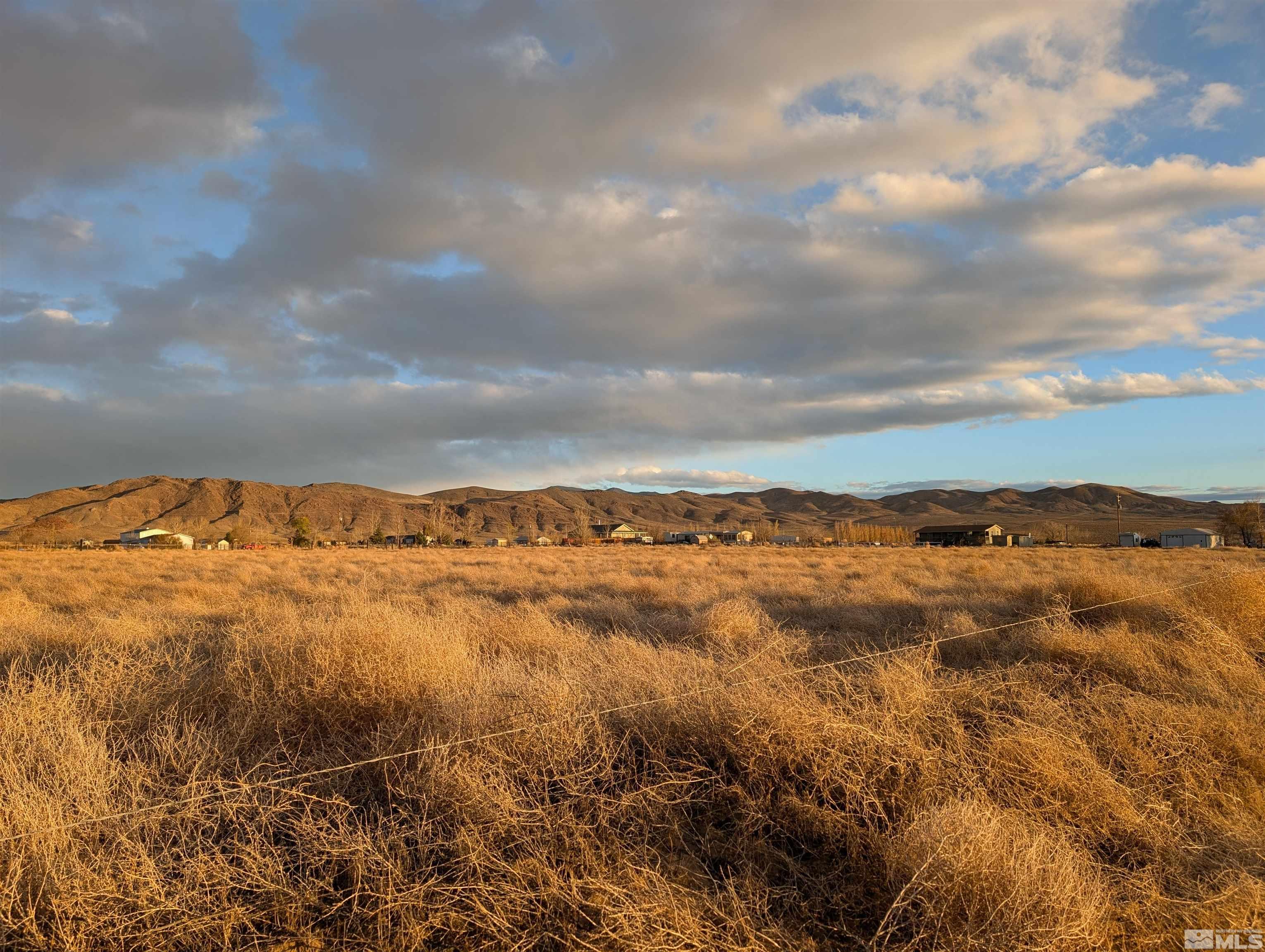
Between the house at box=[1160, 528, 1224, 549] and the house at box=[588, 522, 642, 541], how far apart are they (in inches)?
2776

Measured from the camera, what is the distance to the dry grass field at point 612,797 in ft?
11.3

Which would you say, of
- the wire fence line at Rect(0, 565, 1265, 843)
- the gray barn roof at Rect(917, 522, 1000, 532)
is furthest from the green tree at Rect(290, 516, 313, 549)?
the gray barn roof at Rect(917, 522, 1000, 532)

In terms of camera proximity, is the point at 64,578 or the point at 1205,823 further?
the point at 64,578

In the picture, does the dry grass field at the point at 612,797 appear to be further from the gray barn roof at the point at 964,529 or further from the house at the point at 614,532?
the house at the point at 614,532

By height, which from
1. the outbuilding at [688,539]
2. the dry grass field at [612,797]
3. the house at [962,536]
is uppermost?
the dry grass field at [612,797]

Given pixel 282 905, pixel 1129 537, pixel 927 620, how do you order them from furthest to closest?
pixel 1129 537, pixel 927 620, pixel 282 905

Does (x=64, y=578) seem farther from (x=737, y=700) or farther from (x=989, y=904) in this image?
(x=989, y=904)

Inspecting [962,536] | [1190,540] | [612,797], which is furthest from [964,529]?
[612,797]

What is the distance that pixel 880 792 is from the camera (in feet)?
15.0

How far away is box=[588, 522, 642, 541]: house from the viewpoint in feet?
408

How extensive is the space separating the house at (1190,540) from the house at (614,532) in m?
70.5

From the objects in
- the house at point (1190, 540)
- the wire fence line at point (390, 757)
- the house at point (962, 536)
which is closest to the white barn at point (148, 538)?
the wire fence line at point (390, 757)

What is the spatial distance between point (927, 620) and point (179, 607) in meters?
13.9

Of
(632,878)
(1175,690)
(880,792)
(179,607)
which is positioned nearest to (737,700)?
(880,792)
